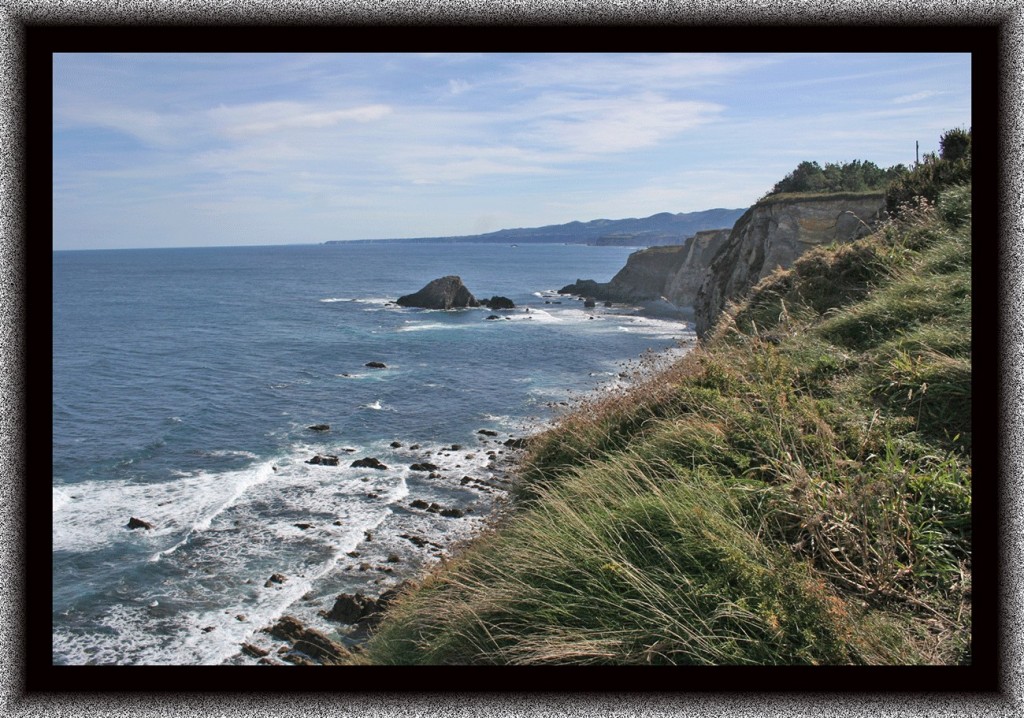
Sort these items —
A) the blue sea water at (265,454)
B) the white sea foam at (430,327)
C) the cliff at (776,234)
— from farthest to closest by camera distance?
the white sea foam at (430,327)
the cliff at (776,234)
the blue sea water at (265,454)

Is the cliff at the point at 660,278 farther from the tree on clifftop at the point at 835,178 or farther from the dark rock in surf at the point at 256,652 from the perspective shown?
the dark rock in surf at the point at 256,652

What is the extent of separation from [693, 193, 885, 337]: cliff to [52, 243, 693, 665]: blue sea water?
476cm

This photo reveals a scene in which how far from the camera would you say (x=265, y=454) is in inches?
1073

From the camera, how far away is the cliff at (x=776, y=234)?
94.9ft

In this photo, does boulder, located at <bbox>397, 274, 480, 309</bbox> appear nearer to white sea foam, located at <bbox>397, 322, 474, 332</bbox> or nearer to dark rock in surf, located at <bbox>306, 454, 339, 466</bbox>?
white sea foam, located at <bbox>397, 322, 474, 332</bbox>

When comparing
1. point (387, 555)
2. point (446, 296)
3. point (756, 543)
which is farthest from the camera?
point (446, 296)

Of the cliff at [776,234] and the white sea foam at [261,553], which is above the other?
the cliff at [776,234]

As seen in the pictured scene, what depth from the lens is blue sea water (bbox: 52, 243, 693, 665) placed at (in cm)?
1579

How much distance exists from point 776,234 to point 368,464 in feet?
65.5

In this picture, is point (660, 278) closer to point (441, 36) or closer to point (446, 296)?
point (446, 296)

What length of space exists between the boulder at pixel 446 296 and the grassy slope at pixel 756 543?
73.4 meters

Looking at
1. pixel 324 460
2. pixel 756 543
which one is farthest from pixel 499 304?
pixel 756 543

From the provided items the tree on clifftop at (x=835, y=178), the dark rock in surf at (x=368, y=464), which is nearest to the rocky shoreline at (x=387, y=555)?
the dark rock in surf at (x=368, y=464)

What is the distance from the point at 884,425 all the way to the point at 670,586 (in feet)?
7.41
